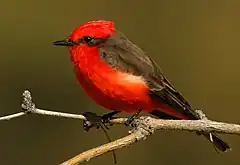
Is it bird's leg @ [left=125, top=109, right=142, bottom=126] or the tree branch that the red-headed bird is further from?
the tree branch

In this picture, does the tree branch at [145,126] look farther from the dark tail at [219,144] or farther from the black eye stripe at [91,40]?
the dark tail at [219,144]

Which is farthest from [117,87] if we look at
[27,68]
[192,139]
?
[27,68]

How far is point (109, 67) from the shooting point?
102 inches

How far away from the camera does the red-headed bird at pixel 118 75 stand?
2.53 metres

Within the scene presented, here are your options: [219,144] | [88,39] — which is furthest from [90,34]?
[219,144]

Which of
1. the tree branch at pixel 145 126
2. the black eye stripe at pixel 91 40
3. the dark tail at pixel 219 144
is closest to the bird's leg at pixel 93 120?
the tree branch at pixel 145 126

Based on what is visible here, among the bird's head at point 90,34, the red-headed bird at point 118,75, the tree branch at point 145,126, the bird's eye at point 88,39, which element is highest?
the bird's head at point 90,34

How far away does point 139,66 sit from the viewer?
2.68 meters

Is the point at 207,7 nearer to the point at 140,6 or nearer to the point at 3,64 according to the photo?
the point at 140,6

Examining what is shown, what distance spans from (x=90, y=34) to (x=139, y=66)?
0.22 m

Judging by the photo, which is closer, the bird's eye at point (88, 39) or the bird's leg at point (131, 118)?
the bird's leg at point (131, 118)

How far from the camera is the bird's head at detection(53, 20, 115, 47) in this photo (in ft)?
8.55

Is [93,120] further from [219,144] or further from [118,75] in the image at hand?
[219,144]

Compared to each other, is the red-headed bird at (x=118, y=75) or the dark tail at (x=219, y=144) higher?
the red-headed bird at (x=118, y=75)
